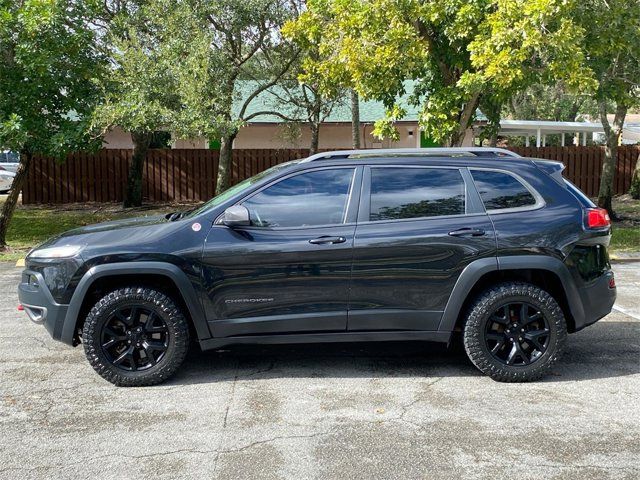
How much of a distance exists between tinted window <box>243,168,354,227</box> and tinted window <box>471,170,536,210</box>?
107 centimetres

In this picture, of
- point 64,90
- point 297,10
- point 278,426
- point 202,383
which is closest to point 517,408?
point 278,426

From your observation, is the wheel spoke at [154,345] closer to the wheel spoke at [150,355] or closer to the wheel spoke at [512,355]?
the wheel spoke at [150,355]

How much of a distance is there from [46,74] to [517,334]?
32.3 ft

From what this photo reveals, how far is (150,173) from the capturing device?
21.8 meters

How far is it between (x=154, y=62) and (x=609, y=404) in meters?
10.7

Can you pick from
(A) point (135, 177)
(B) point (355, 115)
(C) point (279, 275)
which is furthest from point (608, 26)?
(A) point (135, 177)

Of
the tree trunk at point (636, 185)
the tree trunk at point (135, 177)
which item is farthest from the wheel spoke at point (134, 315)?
the tree trunk at point (636, 185)

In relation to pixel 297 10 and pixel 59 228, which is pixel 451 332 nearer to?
pixel 297 10

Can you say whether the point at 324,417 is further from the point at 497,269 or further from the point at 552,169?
the point at 552,169

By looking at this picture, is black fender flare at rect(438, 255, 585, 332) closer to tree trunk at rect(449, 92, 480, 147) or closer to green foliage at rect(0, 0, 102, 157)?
tree trunk at rect(449, 92, 480, 147)

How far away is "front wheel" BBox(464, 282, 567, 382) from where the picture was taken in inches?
208

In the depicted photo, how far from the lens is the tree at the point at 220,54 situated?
12.5m

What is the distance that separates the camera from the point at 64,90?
43.6 feet

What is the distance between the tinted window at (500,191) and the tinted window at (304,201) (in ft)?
3.51
